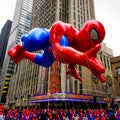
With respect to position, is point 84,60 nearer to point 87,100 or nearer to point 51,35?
point 51,35

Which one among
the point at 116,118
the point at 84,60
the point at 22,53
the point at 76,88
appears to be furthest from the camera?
the point at 76,88

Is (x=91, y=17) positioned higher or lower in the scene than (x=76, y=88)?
higher

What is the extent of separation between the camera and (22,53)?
27.0 feet

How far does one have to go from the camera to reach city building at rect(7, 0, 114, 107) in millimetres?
35250

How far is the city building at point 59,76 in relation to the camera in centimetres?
3525

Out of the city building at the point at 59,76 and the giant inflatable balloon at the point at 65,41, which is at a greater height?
the city building at the point at 59,76

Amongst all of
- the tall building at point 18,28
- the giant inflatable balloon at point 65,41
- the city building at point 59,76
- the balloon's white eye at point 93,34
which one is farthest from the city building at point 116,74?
the tall building at point 18,28

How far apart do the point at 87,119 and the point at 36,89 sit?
1358 inches

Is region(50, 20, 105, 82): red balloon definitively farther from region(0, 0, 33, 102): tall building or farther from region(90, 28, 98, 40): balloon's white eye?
region(0, 0, 33, 102): tall building

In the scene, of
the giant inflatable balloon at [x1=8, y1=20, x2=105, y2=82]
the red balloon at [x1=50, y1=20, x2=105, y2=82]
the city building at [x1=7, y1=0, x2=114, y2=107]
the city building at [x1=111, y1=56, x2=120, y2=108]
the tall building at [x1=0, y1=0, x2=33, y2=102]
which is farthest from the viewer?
the tall building at [x1=0, y1=0, x2=33, y2=102]

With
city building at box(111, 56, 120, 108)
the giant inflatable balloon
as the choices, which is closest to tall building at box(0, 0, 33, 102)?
city building at box(111, 56, 120, 108)

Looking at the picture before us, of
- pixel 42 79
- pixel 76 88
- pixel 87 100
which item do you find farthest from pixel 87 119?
pixel 42 79

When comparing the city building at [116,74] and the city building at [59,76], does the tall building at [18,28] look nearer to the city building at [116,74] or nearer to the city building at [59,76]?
the city building at [59,76]

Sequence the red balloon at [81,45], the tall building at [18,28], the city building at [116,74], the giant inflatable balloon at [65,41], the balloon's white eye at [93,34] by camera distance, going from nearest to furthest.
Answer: the red balloon at [81,45] < the giant inflatable balloon at [65,41] < the balloon's white eye at [93,34] < the city building at [116,74] < the tall building at [18,28]
